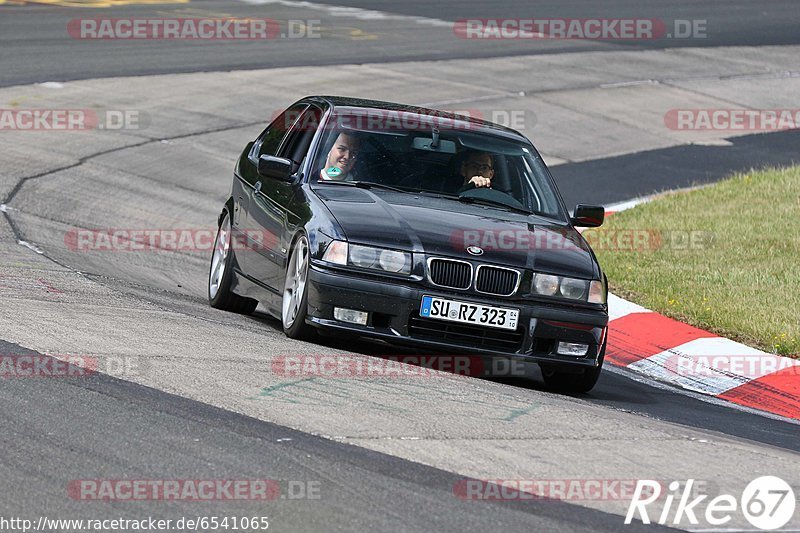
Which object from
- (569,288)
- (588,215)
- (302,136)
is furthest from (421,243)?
(302,136)

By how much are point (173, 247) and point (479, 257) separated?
6.03 metres

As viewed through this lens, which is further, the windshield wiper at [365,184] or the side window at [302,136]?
the side window at [302,136]

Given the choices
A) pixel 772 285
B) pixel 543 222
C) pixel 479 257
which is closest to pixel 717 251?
pixel 772 285

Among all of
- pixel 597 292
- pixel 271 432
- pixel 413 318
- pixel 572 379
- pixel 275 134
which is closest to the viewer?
pixel 271 432

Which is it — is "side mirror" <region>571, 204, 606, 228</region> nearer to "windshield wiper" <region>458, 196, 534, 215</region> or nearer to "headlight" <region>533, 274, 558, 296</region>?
"windshield wiper" <region>458, 196, 534, 215</region>

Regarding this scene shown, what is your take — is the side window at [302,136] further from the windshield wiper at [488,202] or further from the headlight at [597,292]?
the headlight at [597,292]

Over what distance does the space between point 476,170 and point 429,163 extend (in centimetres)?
32

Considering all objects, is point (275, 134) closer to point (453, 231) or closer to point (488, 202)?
point (488, 202)

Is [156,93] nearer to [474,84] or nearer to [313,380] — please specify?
[474,84]

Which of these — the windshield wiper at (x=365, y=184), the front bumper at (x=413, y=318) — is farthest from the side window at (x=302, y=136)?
the front bumper at (x=413, y=318)

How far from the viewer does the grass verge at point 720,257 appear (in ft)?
35.7

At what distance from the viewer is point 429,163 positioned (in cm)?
941

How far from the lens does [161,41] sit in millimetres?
25438

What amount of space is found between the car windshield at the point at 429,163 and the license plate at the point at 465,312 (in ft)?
4.03
